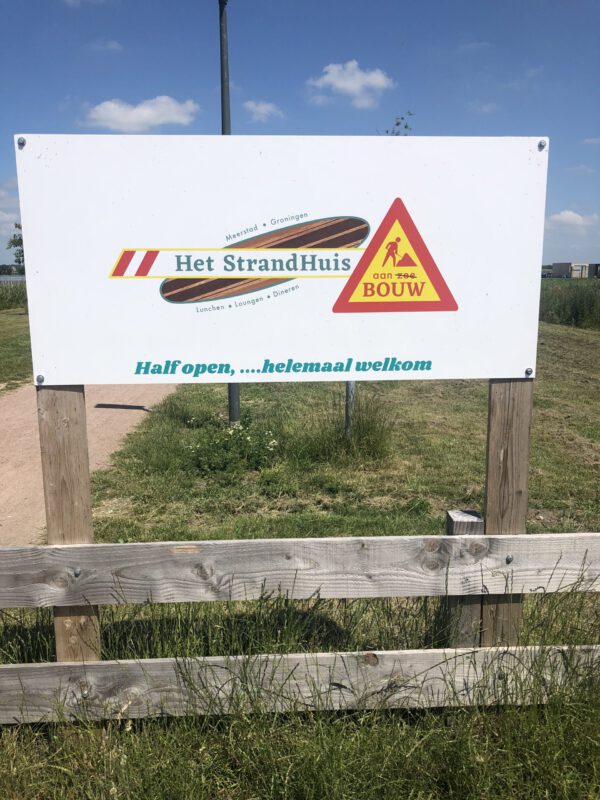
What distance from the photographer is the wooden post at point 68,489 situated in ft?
8.38

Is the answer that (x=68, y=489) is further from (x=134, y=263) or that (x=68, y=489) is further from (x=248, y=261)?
(x=248, y=261)

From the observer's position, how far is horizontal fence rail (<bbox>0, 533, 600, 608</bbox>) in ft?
8.27

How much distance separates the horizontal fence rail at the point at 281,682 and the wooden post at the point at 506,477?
0.14 m

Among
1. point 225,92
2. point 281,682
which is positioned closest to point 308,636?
point 281,682

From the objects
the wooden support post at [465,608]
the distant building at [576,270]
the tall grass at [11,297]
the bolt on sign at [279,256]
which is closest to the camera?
the bolt on sign at [279,256]

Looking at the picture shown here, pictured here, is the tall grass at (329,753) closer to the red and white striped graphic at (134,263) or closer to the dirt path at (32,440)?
the red and white striped graphic at (134,263)

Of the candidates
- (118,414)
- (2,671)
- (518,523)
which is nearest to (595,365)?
(118,414)

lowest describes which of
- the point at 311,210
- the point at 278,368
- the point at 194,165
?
the point at 278,368

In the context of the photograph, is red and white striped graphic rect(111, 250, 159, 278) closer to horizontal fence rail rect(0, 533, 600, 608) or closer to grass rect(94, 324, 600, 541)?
horizontal fence rail rect(0, 533, 600, 608)

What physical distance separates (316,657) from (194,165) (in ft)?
6.48

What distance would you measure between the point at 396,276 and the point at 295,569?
4.06 feet

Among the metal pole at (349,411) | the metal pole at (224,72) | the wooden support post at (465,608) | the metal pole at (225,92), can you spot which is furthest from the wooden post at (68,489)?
the metal pole at (224,72)

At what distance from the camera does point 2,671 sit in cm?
252

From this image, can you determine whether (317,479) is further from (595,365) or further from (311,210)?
(595,365)
